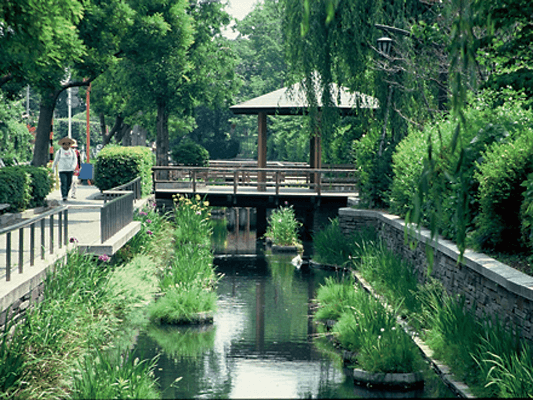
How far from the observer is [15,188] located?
17125 mm

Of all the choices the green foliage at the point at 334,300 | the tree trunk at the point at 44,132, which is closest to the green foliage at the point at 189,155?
the tree trunk at the point at 44,132

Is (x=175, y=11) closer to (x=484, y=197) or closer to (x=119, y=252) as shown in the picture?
(x=119, y=252)

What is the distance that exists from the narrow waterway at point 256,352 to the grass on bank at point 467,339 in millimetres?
551

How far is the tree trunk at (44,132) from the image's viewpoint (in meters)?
24.5

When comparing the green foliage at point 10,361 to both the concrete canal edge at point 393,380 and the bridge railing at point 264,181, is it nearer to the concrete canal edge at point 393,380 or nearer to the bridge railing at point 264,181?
the concrete canal edge at point 393,380

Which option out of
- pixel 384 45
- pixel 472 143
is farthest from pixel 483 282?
pixel 384 45

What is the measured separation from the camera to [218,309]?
1484cm

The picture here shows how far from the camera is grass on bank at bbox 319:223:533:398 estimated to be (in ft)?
25.8

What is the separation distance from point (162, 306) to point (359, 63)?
31.9 ft

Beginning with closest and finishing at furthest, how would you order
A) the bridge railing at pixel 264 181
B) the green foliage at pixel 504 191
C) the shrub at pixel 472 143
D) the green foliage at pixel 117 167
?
the green foliage at pixel 504 191
the shrub at pixel 472 143
the green foliage at pixel 117 167
the bridge railing at pixel 264 181

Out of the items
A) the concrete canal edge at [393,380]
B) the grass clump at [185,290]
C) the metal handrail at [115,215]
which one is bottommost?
the concrete canal edge at [393,380]

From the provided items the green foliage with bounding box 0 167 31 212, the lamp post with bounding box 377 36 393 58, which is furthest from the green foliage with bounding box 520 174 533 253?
the green foliage with bounding box 0 167 31 212

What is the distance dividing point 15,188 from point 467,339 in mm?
11430

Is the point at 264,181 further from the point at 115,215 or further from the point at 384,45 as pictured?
the point at 115,215
